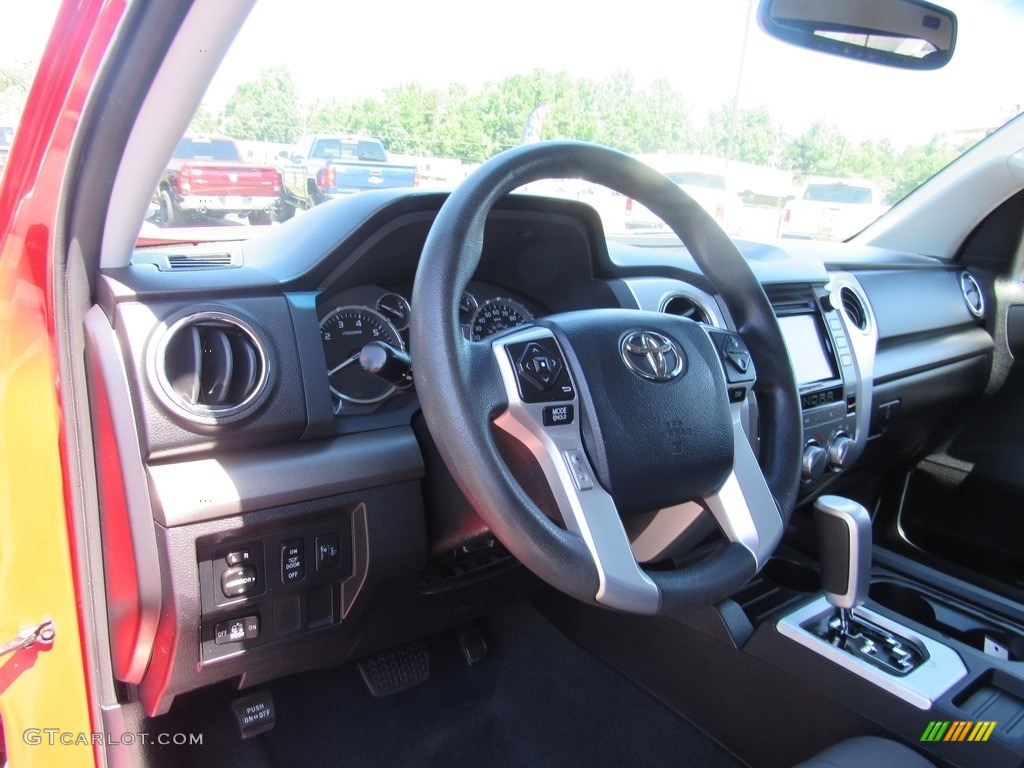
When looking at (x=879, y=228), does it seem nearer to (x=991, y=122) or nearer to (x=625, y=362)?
(x=991, y=122)

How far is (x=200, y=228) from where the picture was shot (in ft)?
5.52

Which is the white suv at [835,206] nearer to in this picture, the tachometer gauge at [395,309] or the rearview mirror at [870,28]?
the rearview mirror at [870,28]

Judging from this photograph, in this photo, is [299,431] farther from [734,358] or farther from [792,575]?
[792,575]

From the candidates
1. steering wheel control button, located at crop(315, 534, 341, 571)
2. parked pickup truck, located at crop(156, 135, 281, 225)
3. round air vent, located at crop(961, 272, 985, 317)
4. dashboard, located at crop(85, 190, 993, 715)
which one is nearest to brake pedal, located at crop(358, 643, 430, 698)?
dashboard, located at crop(85, 190, 993, 715)

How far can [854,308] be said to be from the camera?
2.62 metres

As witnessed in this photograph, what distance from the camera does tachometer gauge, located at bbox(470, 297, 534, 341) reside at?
1.78 meters

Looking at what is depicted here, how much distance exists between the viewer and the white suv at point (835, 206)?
130 inches

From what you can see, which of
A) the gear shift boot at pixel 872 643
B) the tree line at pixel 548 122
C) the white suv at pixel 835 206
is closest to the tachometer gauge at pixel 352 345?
the tree line at pixel 548 122

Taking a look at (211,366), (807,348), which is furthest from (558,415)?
(807,348)

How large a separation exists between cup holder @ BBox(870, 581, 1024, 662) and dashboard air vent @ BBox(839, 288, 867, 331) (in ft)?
2.72

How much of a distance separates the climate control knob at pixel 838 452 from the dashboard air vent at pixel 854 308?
468mm

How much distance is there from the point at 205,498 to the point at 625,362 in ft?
2.44

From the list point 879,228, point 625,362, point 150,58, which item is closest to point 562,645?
point 625,362

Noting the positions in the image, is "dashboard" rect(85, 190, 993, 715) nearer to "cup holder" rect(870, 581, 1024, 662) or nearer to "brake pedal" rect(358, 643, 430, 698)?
"brake pedal" rect(358, 643, 430, 698)
